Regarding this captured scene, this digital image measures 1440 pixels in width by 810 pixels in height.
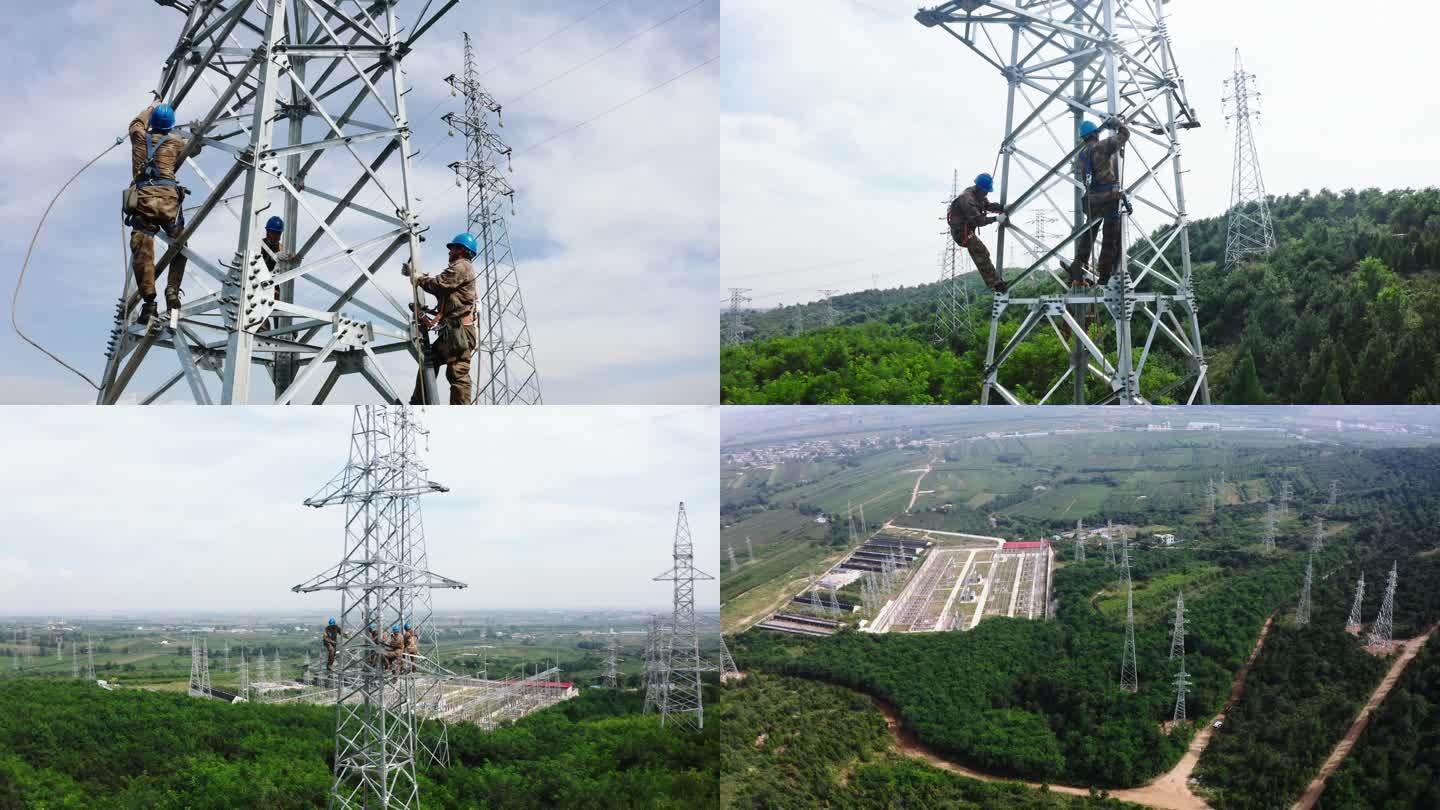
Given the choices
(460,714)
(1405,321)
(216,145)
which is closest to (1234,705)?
(460,714)

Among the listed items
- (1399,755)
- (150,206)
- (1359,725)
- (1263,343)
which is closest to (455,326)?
(150,206)

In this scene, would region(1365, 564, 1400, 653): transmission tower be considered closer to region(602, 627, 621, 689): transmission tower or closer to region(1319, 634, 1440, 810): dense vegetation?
region(1319, 634, 1440, 810): dense vegetation

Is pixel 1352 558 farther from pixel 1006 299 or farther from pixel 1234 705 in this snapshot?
pixel 1006 299

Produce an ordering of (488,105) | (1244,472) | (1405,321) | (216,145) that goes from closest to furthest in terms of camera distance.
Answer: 1. (216,145)
2. (1244,472)
3. (1405,321)
4. (488,105)

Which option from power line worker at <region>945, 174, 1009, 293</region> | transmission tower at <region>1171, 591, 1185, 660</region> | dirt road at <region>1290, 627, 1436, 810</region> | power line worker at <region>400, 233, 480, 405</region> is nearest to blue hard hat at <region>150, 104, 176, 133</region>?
power line worker at <region>400, 233, 480, 405</region>

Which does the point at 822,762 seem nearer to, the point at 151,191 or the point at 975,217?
the point at 975,217
